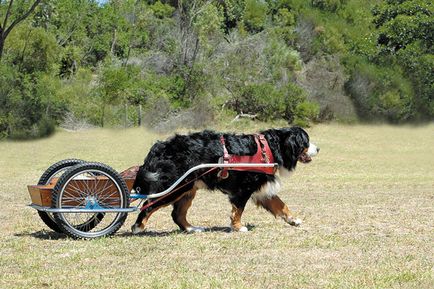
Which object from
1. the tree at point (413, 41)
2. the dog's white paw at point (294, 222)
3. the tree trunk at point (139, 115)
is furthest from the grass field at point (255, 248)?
the tree at point (413, 41)

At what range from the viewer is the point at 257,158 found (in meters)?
9.62

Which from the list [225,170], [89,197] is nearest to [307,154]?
[225,170]

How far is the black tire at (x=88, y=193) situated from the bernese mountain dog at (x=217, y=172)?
441 mm

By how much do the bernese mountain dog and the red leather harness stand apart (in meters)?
0.02

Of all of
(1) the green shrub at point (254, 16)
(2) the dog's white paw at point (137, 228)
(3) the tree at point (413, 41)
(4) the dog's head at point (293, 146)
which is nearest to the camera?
(2) the dog's white paw at point (137, 228)

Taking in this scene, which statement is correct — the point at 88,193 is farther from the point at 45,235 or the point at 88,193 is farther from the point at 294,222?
the point at 294,222

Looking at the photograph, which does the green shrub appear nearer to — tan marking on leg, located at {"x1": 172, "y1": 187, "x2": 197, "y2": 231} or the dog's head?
the dog's head

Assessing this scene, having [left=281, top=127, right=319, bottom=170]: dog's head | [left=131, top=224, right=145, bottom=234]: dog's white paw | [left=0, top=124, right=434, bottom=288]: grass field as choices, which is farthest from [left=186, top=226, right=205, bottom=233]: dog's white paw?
[left=281, top=127, right=319, bottom=170]: dog's head

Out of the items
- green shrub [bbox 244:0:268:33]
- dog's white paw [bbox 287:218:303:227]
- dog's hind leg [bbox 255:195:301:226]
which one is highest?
green shrub [bbox 244:0:268:33]

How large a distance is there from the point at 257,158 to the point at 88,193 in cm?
230

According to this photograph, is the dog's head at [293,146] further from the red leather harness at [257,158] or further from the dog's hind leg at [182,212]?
the dog's hind leg at [182,212]

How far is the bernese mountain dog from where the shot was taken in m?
9.21

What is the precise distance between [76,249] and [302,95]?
28.5m

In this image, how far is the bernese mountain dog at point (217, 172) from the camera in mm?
9211
